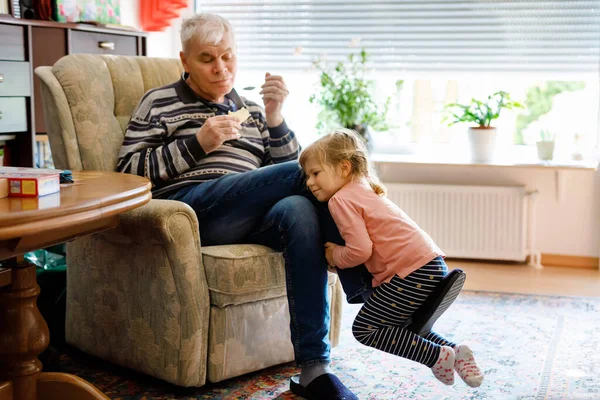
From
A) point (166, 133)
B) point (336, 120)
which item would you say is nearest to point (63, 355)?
point (166, 133)

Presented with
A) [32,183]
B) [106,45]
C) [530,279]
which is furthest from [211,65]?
[530,279]

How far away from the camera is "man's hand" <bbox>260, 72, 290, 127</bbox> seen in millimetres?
2344

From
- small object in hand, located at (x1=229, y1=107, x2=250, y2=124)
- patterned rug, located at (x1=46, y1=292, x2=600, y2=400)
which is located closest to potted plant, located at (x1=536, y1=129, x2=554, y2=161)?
patterned rug, located at (x1=46, y1=292, x2=600, y2=400)

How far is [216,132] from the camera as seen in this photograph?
2.18 metres

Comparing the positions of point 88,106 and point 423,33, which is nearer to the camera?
point 88,106

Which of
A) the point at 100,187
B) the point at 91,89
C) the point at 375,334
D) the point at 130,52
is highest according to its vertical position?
the point at 130,52

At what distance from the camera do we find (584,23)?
11.9 feet

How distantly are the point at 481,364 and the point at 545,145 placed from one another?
1.64 metres

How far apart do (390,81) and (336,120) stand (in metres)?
0.42

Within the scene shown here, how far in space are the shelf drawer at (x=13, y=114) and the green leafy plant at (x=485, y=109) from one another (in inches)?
80.3

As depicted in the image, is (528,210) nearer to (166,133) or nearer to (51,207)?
(166,133)

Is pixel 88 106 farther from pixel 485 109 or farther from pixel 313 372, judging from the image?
pixel 485 109

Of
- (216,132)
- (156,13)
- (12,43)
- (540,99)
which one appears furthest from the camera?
(156,13)

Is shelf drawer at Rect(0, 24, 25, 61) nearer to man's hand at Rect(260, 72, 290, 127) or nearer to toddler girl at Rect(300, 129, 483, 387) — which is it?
man's hand at Rect(260, 72, 290, 127)
